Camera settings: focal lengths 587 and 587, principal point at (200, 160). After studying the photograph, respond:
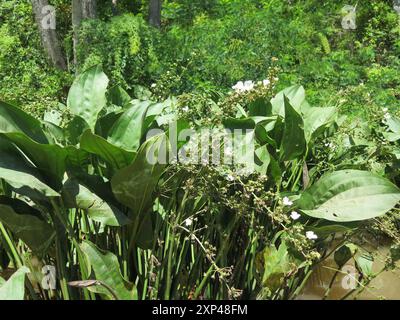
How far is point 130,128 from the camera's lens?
204 cm

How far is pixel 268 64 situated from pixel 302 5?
8.73 ft

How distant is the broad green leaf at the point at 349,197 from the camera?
78.9 inches

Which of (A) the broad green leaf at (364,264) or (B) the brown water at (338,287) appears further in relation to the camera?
(B) the brown water at (338,287)

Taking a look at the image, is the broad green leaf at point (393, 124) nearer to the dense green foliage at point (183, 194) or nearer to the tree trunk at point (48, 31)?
the dense green foliage at point (183, 194)

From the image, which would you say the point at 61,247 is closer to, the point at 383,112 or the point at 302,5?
the point at 383,112

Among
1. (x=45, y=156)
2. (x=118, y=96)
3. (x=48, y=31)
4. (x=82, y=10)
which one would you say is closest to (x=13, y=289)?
(x=45, y=156)

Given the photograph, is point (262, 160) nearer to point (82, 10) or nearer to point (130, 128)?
point (130, 128)

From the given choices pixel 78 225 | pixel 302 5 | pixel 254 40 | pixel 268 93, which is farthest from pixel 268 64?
pixel 78 225

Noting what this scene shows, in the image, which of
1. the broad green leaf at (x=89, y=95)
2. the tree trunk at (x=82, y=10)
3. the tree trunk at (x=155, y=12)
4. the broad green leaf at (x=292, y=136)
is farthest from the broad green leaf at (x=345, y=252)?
the tree trunk at (x=155, y=12)

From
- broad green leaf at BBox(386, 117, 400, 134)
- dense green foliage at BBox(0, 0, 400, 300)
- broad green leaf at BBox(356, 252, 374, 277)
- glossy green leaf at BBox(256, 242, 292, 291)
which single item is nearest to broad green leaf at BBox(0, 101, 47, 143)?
dense green foliage at BBox(0, 0, 400, 300)

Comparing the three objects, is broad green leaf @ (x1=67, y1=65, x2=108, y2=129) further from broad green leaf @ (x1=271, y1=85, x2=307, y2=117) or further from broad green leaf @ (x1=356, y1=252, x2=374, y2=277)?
broad green leaf @ (x1=356, y1=252, x2=374, y2=277)

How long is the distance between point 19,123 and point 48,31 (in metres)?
5.26

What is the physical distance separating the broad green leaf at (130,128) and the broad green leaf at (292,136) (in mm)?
543

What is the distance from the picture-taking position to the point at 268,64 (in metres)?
5.46
